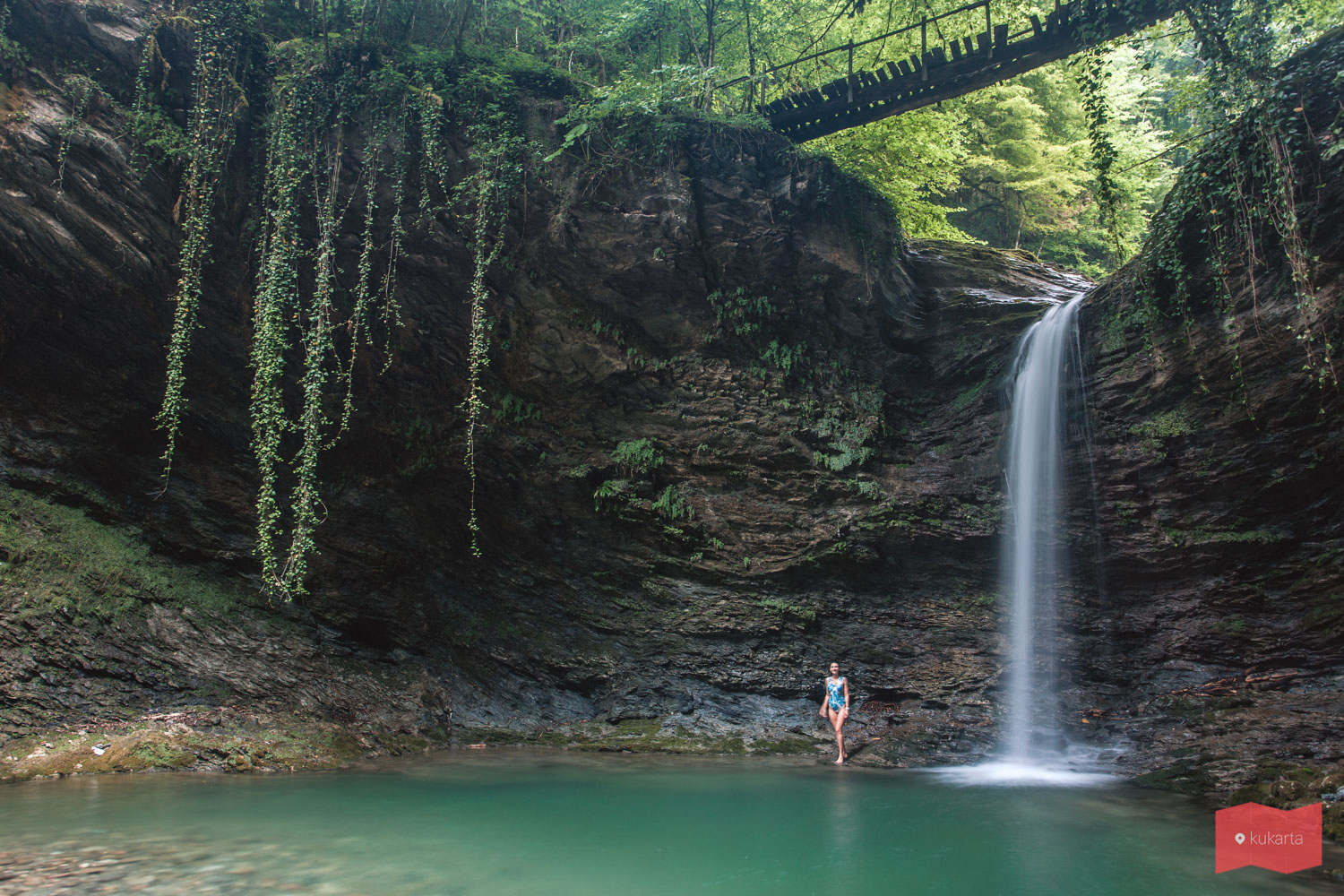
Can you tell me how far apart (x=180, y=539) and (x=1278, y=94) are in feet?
45.1

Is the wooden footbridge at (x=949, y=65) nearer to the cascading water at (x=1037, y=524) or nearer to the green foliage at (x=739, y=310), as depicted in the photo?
the green foliage at (x=739, y=310)

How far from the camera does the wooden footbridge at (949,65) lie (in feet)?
32.1

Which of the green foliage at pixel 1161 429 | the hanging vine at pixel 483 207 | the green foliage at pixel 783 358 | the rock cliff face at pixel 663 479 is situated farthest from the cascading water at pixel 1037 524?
the hanging vine at pixel 483 207

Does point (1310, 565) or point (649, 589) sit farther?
point (649, 589)

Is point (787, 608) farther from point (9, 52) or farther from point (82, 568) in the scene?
point (9, 52)

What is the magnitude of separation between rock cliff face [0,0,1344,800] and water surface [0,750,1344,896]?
7.20ft

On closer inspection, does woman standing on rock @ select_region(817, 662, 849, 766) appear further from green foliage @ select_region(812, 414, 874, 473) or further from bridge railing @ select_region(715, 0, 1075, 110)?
bridge railing @ select_region(715, 0, 1075, 110)

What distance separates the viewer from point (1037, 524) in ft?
33.3

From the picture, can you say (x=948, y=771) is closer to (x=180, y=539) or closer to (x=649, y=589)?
(x=649, y=589)

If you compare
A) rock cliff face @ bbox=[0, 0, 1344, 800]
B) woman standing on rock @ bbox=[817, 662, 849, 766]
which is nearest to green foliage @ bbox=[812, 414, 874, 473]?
rock cliff face @ bbox=[0, 0, 1344, 800]

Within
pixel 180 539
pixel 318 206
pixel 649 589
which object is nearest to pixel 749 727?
pixel 649 589

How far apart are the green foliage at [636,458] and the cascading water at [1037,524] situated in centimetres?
520

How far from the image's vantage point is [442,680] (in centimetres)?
982

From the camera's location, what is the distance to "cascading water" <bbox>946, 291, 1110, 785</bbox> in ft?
30.7
